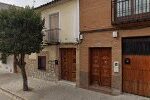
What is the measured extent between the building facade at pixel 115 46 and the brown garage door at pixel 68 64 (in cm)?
113

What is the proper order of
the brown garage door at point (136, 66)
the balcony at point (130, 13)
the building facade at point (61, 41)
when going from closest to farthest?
1. the balcony at point (130, 13)
2. the brown garage door at point (136, 66)
3. the building facade at point (61, 41)

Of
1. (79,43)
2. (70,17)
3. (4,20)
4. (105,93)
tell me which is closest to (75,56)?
(79,43)

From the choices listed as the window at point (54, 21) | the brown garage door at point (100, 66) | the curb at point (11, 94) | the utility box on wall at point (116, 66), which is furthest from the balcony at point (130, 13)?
the curb at point (11, 94)

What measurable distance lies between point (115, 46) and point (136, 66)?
1.32 meters

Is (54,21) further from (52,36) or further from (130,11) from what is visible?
(130,11)

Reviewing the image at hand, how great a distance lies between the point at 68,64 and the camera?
14984 millimetres

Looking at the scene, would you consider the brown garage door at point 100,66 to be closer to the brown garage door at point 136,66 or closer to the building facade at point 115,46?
the building facade at point 115,46

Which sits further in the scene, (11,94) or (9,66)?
(9,66)

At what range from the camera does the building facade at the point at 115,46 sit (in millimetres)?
10367

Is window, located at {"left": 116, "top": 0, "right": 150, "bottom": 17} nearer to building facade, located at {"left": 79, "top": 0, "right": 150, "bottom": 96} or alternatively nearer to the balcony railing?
building facade, located at {"left": 79, "top": 0, "right": 150, "bottom": 96}

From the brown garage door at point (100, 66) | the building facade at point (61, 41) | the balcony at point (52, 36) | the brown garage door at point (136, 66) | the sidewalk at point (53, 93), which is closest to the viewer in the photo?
the brown garage door at point (136, 66)

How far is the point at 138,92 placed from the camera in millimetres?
10672

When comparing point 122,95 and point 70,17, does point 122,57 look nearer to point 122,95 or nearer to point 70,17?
point 122,95

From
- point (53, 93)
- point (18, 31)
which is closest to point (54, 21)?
point (18, 31)
